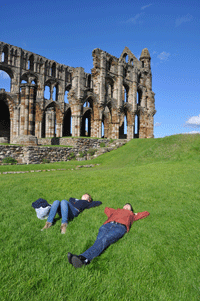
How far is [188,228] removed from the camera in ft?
12.5

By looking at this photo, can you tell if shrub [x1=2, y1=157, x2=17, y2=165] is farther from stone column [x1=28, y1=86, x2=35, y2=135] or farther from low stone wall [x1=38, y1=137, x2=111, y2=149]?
low stone wall [x1=38, y1=137, x2=111, y2=149]

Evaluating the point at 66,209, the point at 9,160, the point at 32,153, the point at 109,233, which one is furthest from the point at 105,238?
the point at 32,153

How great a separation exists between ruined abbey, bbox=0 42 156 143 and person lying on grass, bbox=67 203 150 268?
25449 mm

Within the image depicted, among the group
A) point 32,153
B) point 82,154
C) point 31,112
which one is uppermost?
point 31,112

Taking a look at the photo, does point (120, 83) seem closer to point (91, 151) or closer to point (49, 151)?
point (91, 151)

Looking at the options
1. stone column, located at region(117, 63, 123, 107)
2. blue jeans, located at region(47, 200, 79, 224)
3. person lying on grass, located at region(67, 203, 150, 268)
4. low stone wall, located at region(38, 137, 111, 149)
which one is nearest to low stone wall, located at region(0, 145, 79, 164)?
low stone wall, located at region(38, 137, 111, 149)

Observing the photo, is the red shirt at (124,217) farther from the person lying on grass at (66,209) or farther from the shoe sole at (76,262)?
the shoe sole at (76,262)

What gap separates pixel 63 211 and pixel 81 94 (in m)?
26.7

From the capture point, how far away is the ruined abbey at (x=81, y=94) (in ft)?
94.9

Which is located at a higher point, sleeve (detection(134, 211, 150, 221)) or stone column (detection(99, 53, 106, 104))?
stone column (detection(99, 53, 106, 104))

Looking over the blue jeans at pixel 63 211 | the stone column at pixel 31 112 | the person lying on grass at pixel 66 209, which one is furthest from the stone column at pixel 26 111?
the blue jeans at pixel 63 211

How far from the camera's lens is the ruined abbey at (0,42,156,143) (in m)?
28.9

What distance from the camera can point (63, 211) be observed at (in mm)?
4000

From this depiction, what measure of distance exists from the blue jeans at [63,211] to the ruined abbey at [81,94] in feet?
81.4
